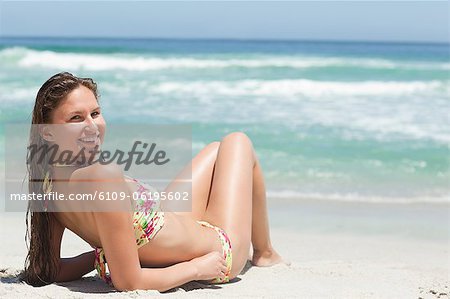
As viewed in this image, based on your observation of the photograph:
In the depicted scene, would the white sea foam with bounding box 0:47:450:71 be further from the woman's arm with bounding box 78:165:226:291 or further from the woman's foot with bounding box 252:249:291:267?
the woman's arm with bounding box 78:165:226:291

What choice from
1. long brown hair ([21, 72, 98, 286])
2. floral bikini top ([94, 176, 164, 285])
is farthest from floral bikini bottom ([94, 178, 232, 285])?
long brown hair ([21, 72, 98, 286])

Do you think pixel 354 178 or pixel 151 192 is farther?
pixel 354 178

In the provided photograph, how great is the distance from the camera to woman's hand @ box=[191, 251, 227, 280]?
3553 mm

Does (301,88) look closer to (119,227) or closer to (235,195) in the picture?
(235,195)

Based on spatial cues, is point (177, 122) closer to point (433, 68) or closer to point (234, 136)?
point (234, 136)

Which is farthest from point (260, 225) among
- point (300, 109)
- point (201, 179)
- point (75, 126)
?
point (300, 109)

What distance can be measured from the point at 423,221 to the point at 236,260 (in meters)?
2.61

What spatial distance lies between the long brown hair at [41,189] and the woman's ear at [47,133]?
0.06ft

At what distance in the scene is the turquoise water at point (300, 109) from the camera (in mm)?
7520

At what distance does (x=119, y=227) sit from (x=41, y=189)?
50 cm

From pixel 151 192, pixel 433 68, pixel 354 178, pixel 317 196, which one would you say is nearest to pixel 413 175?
pixel 354 178

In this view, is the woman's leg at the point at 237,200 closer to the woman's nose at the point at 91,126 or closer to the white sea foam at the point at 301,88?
the woman's nose at the point at 91,126

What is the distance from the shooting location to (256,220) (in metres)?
4.31

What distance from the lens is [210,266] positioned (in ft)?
11.9
